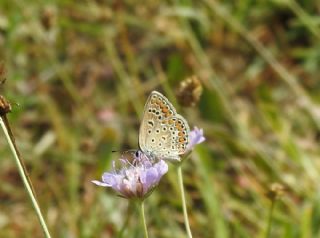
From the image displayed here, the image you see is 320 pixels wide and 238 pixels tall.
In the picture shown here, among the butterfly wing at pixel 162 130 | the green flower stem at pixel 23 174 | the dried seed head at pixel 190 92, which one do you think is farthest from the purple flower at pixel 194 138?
the green flower stem at pixel 23 174

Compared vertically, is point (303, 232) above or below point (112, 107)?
below

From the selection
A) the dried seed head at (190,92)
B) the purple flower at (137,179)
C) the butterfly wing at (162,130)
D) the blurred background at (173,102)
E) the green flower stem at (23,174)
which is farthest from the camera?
the blurred background at (173,102)

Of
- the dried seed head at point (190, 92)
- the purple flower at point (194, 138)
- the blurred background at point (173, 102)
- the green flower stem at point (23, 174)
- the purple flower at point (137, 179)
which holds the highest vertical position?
the blurred background at point (173, 102)

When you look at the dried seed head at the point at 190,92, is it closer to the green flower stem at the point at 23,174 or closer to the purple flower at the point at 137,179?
the purple flower at the point at 137,179

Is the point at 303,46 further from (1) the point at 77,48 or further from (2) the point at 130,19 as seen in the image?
(1) the point at 77,48

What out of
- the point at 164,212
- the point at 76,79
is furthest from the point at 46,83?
the point at 164,212

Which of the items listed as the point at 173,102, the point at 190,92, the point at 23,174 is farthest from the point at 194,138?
the point at 173,102
